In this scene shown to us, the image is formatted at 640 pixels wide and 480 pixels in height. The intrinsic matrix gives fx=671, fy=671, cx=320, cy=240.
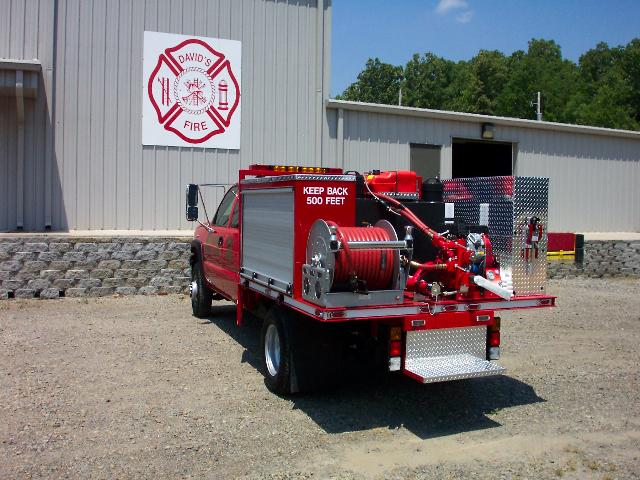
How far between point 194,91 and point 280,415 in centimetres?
957

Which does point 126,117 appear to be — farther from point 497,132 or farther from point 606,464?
point 606,464

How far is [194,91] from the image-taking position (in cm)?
1405

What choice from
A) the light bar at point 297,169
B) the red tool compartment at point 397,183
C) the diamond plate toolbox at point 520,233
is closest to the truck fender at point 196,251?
the light bar at point 297,169

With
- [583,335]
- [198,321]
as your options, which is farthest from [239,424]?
[583,335]

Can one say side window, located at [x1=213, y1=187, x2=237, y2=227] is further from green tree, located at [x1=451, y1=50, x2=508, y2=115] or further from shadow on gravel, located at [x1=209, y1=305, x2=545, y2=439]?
green tree, located at [x1=451, y1=50, x2=508, y2=115]

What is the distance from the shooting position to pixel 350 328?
617 centimetres

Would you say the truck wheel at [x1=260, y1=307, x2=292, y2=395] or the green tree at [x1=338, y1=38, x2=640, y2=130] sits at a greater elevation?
the green tree at [x1=338, y1=38, x2=640, y2=130]

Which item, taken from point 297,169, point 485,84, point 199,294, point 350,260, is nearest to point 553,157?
point 199,294

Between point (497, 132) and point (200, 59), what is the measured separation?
26.3 ft

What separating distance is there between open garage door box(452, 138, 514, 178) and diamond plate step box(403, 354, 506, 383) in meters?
12.6

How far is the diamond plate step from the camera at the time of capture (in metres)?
5.64

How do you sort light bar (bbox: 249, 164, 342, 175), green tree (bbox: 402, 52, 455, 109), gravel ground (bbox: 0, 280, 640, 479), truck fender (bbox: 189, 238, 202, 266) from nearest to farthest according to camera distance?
gravel ground (bbox: 0, 280, 640, 479) < light bar (bbox: 249, 164, 342, 175) < truck fender (bbox: 189, 238, 202, 266) < green tree (bbox: 402, 52, 455, 109)

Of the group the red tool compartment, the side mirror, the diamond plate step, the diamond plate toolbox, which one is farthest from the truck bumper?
the side mirror

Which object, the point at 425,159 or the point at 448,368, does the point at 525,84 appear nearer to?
the point at 425,159
